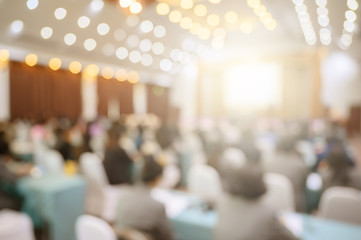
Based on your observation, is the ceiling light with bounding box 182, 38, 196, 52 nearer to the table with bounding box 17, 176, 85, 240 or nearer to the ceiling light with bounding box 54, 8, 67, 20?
the table with bounding box 17, 176, 85, 240

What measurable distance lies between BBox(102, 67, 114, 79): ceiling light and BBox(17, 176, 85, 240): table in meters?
11.5

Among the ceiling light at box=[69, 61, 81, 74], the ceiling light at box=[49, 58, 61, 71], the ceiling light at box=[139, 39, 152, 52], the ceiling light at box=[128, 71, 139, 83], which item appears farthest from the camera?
the ceiling light at box=[128, 71, 139, 83]

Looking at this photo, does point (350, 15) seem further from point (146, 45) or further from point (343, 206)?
point (343, 206)

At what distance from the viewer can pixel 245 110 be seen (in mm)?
15531

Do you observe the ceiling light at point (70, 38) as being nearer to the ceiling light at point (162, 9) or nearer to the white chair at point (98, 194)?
the ceiling light at point (162, 9)

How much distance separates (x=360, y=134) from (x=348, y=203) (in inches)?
504

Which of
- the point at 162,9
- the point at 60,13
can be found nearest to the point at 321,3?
the point at 162,9

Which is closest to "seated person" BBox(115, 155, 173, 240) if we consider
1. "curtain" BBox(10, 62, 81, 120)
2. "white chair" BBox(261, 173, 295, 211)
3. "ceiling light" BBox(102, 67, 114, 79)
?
"white chair" BBox(261, 173, 295, 211)

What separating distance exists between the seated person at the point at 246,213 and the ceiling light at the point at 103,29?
1.26 meters

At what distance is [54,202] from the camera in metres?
3.22

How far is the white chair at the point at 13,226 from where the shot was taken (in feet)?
7.14

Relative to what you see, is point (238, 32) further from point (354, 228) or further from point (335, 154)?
point (354, 228)

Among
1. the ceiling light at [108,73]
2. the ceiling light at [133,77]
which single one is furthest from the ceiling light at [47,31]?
the ceiling light at [133,77]

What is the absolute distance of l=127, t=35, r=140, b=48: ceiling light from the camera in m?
1.26
